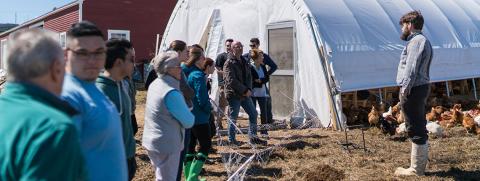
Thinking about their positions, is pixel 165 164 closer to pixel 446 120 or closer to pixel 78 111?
pixel 78 111

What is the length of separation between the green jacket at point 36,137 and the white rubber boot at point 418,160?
15.6 ft

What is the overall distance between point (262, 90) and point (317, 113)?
5.32 ft

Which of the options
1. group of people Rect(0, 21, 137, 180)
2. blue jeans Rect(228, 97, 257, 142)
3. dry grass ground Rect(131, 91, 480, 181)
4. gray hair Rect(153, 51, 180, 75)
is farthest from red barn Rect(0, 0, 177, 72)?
group of people Rect(0, 21, 137, 180)

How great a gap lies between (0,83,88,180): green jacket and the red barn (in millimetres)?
20961

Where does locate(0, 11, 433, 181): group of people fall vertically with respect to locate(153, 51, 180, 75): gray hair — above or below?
below

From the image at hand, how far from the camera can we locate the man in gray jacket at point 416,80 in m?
5.53

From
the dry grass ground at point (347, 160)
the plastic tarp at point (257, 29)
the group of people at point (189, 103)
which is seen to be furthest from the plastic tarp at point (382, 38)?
the dry grass ground at point (347, 160)

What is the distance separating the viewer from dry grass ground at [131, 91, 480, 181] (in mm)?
5988

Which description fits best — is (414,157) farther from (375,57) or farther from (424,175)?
(375,57)

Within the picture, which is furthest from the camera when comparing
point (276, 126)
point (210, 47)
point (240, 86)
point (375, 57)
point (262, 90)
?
point (210, 47)

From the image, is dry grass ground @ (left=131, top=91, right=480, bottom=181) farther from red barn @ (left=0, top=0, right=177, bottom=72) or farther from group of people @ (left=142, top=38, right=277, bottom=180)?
red barn @ (left=0, top=0, right=177, bottom=72)

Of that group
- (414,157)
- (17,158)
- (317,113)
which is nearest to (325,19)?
(317,113)

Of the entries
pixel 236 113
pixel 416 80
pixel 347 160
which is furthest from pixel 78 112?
pixel 236 113

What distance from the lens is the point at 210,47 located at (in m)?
12.2
